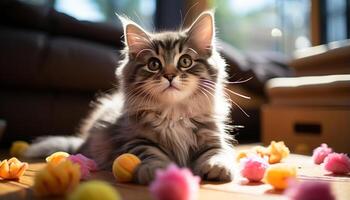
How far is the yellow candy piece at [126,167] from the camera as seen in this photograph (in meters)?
1.04

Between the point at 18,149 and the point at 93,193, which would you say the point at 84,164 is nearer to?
the point at 93,193

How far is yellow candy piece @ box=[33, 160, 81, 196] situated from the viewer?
0.84 meters

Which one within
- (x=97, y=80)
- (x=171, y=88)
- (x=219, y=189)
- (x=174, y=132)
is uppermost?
(x=97, y=80)

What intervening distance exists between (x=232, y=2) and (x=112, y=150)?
9.05 feet

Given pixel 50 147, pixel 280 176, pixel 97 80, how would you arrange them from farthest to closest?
pixel 97 80 → pixel 50 147 → pixel 280 176

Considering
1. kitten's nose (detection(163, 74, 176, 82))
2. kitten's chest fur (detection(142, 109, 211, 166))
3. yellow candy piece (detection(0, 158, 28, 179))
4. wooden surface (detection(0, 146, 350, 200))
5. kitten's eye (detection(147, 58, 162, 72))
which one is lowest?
wooden surface (detection(0, 146, 350, 200))

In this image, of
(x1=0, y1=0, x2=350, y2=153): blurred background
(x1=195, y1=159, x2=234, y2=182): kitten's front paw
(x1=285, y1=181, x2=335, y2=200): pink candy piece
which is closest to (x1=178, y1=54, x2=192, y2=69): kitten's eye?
(x1=195, y1=159, x2=234, y2=182): kitten's front paw

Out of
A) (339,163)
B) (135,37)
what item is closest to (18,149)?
(135,37)

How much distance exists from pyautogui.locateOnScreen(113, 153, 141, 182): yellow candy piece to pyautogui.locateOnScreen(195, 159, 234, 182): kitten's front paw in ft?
0.64

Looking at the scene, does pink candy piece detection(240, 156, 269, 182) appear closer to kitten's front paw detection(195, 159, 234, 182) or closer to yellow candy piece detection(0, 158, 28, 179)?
kitten's front paw detection(195, 159, 234, 182)

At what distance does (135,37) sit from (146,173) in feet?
1.72

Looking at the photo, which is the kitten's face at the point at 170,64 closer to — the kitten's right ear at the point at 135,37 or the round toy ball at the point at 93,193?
the kitten's right ear at the point at 135,37

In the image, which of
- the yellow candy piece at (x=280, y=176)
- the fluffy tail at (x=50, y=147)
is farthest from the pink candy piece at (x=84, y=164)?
the yellow candy piece at (x=280, y=176)

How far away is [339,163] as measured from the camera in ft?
3.89
